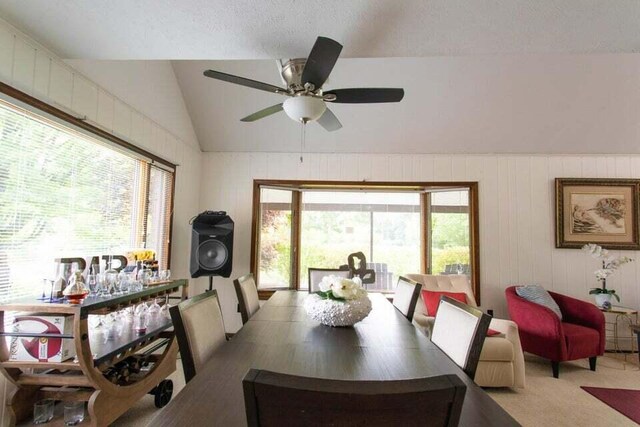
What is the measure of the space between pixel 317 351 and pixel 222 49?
1694mm

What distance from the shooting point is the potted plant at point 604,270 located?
3387 millimetres

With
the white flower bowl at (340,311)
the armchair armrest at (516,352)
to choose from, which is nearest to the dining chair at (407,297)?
the white flower bowl at (340,311)

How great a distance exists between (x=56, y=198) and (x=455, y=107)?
11.9 feet

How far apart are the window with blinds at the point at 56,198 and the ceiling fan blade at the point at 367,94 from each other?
A: 173 cm

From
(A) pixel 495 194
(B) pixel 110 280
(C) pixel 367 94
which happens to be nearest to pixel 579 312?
(A) pixel 495 194

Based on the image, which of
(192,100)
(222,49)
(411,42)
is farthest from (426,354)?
(192,100)

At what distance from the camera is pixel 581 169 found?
395cm

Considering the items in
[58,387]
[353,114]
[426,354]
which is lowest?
[58,387]

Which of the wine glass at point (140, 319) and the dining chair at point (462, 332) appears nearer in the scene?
the dining chair at point (462, 332)

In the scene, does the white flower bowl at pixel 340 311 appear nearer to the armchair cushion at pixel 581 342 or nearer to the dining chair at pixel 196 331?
the dining chair at pixel 196 331

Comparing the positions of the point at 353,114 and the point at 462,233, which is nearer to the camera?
the point at 353,114

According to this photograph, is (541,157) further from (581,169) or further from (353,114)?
(353,114)

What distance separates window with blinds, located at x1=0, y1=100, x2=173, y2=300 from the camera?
1771 mm

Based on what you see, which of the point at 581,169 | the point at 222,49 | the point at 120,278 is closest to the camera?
the point at 222,49
